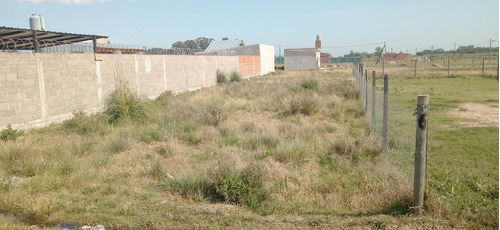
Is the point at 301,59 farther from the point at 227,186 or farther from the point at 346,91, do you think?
the point at 227,186

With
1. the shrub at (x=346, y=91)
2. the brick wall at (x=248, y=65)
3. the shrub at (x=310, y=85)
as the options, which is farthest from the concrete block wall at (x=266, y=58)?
the shrub at (x=346, y=91)

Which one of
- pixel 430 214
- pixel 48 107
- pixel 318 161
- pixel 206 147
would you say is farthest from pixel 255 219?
pixel 48 107

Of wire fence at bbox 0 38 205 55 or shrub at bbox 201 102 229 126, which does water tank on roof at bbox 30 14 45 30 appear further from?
shrub at bbox 201 102 229 126

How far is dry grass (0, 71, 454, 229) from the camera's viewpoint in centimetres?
458

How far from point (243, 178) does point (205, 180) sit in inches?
24.5

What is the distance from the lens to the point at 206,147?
8.32 m

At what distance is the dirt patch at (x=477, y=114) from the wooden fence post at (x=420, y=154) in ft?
22.2

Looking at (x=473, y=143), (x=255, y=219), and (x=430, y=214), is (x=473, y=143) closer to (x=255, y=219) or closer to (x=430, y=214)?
(x=430, y=214)

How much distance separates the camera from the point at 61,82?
11.7 m

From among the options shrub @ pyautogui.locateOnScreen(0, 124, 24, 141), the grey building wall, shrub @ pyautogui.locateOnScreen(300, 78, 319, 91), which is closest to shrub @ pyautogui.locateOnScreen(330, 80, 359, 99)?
shrub @ pyautogui.locateOnScreen(300, 78, 319, 91)

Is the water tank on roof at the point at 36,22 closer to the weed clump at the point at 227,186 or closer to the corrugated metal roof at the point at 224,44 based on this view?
the weed clump at the point at 227,186

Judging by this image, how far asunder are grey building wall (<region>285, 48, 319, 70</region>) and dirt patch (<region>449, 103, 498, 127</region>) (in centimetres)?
3955

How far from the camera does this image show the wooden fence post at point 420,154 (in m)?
4.14

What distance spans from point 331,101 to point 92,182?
397 inches
